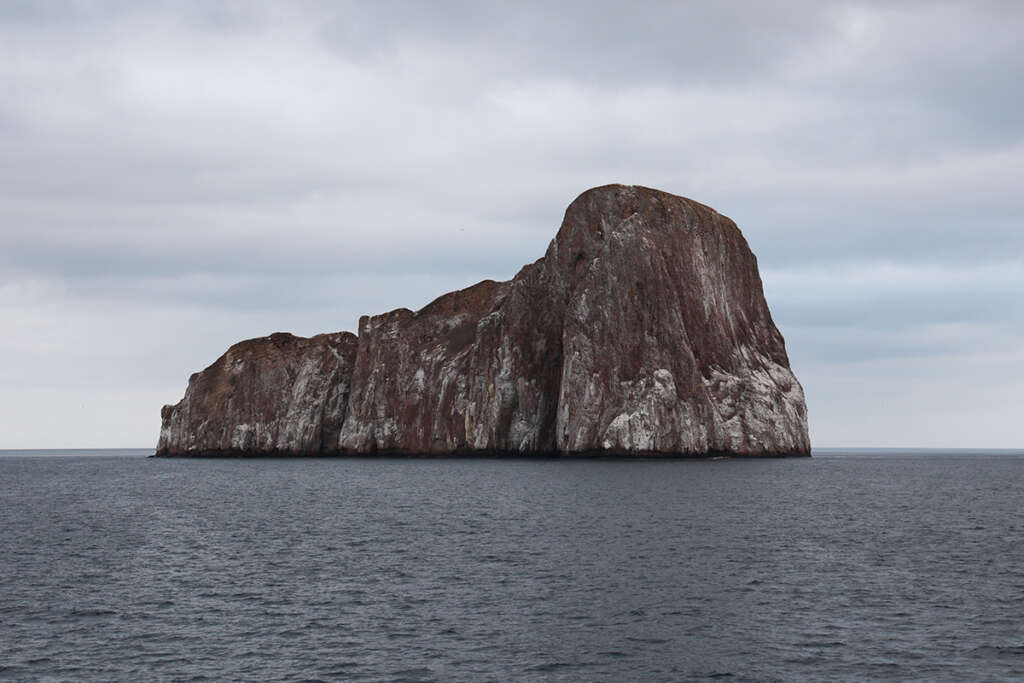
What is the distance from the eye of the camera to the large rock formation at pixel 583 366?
436 feet

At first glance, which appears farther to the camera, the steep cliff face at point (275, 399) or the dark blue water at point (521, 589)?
the steep cliff face at point (275, 399)

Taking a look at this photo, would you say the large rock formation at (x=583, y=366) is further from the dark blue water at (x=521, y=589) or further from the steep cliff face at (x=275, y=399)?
the dark blue water at (x=521, y=589)

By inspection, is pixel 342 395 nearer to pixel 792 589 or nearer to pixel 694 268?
pixel 694 268

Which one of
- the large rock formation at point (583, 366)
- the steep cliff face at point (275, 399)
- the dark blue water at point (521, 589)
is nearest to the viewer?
the dark blue water at point (521, 589)

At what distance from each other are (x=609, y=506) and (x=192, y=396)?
149m

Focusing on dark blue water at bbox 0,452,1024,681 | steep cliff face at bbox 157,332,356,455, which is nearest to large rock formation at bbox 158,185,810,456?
steep cliff face at bbox 157,332,356,455

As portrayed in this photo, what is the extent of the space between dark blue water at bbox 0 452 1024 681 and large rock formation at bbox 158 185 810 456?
52544 millimetres

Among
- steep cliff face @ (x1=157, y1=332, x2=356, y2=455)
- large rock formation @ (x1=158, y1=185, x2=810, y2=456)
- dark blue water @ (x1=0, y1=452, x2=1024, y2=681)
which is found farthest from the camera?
steep cliff face @ (x1=157, y1=332, x2=356, y2=455)

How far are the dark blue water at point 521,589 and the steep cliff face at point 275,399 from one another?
11400 centimetres

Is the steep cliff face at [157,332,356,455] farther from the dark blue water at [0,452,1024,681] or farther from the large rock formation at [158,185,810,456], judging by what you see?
the dark blue water at [0,452,1024,681]

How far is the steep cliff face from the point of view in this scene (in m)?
195

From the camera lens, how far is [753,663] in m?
29.0

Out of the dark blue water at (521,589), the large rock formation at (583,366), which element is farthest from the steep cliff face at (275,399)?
the dark blue water at (521,589)

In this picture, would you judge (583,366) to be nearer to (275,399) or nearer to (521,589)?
(275,399)
